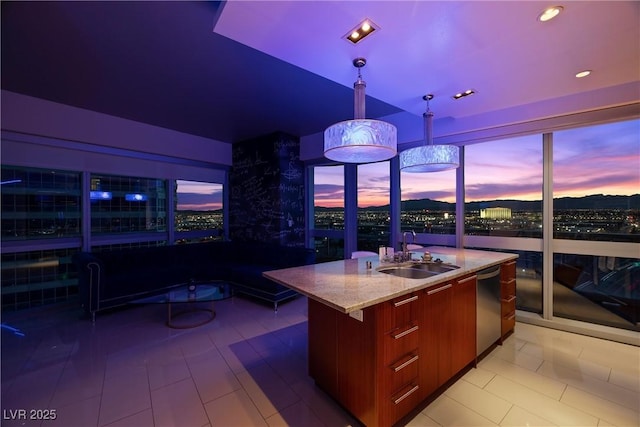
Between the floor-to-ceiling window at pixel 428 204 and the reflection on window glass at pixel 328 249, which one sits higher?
the floor-to-ceiling window at pixel 428 204

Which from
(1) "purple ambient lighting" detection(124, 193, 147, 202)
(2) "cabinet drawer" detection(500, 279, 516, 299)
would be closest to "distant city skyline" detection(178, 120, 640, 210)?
(2) "cabinet drawer" detection(500, 279, 516, 299)

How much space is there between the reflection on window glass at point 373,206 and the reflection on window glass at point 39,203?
4.47 metres

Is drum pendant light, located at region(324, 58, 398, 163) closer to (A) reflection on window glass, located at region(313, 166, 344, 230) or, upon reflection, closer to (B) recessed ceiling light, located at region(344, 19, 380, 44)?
(B) recessed ceiling light, located at region(344, 19, 380, 44)

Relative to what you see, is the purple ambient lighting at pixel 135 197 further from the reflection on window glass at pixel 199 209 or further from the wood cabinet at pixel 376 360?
the wood cabinet at pixel 376 360

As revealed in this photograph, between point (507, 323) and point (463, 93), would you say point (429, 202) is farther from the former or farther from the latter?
point (507, 323)

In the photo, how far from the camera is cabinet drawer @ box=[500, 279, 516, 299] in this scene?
8.35 ft

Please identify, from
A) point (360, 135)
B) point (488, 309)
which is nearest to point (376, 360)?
point (360, 135)

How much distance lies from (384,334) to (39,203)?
4947 mm

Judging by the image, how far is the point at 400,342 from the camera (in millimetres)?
1546

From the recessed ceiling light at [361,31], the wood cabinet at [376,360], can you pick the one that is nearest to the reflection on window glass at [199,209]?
the wood cabinet at [376,360]

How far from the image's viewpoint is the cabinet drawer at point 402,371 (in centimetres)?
150

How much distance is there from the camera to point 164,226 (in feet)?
15.6

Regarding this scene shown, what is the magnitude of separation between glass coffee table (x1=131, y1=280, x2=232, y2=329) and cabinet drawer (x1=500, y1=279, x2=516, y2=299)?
9.92 ft

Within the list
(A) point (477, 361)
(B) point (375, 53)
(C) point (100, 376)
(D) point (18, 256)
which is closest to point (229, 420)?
(C) point (100, 376)
